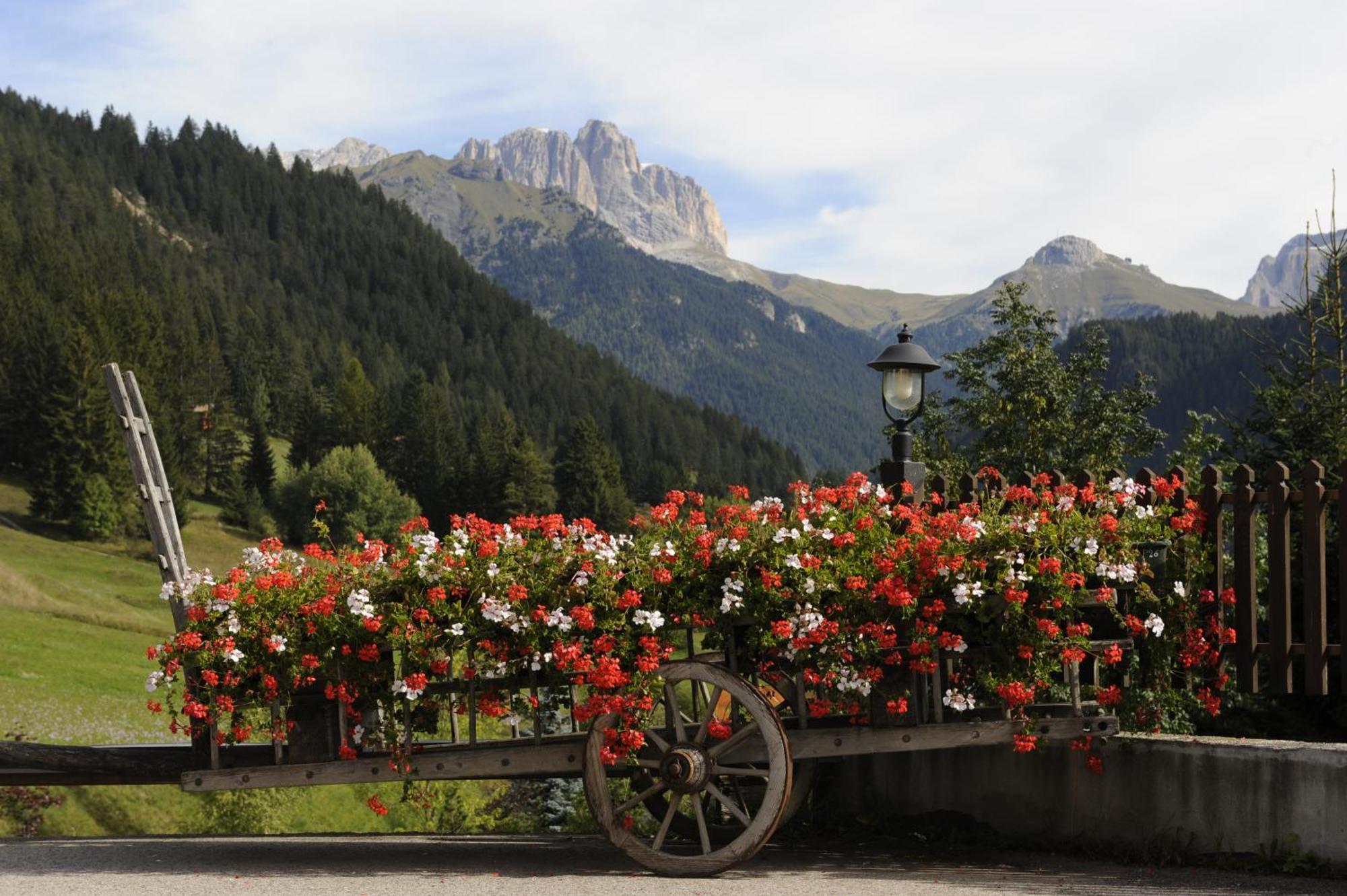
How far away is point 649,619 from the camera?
7.04 m

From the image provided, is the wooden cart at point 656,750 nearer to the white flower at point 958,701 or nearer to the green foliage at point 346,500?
the white flower at point 958,701

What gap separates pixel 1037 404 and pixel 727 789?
64.5ft

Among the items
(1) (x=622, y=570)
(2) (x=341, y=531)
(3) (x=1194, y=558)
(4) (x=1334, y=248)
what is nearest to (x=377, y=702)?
(1) (x=622, y=570)

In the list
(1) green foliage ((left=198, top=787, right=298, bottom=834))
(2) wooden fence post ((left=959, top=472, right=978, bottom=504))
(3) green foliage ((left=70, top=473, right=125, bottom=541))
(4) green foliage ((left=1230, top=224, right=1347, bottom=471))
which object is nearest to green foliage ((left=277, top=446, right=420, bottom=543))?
(3) green foliage ((left=70, top=473, right=125, bottom=541))

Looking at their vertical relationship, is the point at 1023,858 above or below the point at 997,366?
below

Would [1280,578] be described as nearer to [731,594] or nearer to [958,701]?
[958,701]

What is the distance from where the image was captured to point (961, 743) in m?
7.23

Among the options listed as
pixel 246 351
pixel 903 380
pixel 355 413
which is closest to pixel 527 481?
pixel 355 413

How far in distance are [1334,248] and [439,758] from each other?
1422cm

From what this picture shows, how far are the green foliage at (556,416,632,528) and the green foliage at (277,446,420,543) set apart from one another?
713 inches

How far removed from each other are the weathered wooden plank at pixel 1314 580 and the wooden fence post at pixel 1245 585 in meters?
0.29

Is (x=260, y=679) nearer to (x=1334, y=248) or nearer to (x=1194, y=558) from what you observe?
(x=1194, y=558)

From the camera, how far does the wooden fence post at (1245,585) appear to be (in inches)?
305

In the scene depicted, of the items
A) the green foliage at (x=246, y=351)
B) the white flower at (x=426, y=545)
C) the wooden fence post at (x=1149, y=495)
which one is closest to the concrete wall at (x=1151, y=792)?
the wooden fence post at (x=1149, y=495)
